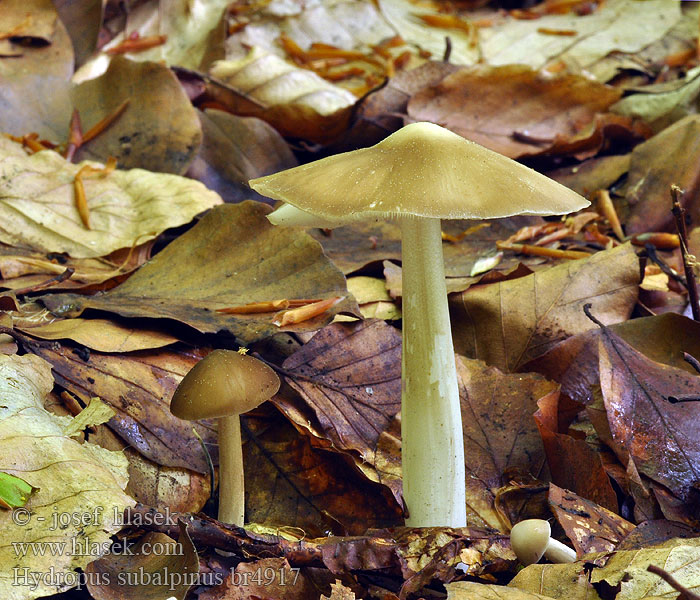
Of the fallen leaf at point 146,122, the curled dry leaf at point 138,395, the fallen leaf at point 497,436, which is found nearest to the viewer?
the curled dry leaf at point 138,395

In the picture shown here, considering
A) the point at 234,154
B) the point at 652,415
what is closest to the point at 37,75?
the point at 234,154

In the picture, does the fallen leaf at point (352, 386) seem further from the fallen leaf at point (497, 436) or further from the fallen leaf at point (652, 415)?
the fallen leaf at point (652, 415)

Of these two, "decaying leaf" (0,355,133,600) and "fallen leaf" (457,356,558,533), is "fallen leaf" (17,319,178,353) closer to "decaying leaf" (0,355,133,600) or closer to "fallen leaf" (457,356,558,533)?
"decaying leaf" (0,355,133,600)

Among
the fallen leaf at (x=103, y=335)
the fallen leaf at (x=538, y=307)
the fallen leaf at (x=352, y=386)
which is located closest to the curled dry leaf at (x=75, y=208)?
the fallen leaf at (x=103, y=335)

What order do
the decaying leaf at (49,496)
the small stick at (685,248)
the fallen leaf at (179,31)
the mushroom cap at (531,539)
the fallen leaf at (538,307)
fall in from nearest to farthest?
1. the decaying leaf at (49,496)
2. the mushroom cap at (531,539)
3. the small stick at (685,248)
4. the fallen leaf at (538,307)
5. the fallen leaf at (179,31)

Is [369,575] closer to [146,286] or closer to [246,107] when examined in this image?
[146,286]

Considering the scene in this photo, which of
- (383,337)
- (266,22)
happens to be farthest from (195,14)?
(383,337)
